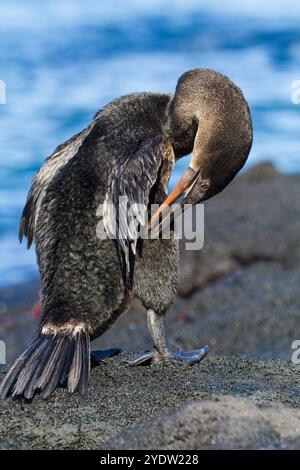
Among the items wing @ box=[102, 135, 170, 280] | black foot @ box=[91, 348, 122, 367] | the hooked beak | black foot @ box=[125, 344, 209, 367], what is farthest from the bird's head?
black foot @ box=[91, 348, 122, 367]

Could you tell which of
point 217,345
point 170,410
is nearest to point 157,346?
point 170,410

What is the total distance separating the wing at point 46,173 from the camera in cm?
548

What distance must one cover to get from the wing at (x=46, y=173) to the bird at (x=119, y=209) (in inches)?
0.7

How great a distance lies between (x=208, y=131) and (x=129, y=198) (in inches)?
25.1

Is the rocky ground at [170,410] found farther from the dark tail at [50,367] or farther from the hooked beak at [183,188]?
the hooked beak at [183,188]

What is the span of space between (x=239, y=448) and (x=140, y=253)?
212 cm

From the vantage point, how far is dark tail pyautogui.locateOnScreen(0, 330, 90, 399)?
4.70 meters

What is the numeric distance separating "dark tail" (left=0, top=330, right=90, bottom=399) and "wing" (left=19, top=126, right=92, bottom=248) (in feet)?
3.00

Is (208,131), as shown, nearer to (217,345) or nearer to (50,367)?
(50,367)

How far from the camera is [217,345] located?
8.16 m

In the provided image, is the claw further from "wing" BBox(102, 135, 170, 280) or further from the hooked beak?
the hooked beak

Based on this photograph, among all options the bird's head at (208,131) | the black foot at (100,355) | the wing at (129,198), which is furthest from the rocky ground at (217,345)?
the bird's head at (208,131)
